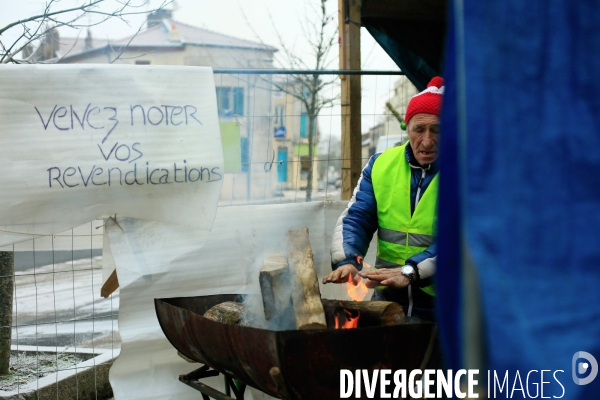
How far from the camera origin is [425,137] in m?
3.28

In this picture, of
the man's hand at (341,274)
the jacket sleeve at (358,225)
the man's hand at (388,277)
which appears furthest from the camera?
the jacket sleeve at (358,225)

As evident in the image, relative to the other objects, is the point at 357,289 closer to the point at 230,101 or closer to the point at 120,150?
the point at 120,150

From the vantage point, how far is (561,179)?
4.45 feet

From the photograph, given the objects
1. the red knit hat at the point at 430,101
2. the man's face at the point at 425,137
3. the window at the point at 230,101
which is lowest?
the man's face at the point at 425,137

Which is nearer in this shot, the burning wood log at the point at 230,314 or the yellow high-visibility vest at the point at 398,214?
the burning wood log at the point at 230,314

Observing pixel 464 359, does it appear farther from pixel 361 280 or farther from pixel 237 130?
pixel 237 130

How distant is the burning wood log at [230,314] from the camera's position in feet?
10.0

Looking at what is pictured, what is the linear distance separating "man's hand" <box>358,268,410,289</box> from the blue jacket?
0.11 m

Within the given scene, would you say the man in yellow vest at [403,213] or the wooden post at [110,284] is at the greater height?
the man in yellow vest at [403,213]

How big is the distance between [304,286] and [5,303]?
2.51 m

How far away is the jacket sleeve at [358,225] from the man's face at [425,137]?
329 mm

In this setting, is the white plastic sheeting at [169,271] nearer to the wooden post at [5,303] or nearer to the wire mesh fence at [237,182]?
the wire mesh fence at [237,182]

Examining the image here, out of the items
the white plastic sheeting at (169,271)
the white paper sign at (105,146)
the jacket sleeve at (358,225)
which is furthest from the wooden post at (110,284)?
the jacket sleeve at (358,225)

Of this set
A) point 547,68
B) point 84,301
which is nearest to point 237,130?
point 547,68
